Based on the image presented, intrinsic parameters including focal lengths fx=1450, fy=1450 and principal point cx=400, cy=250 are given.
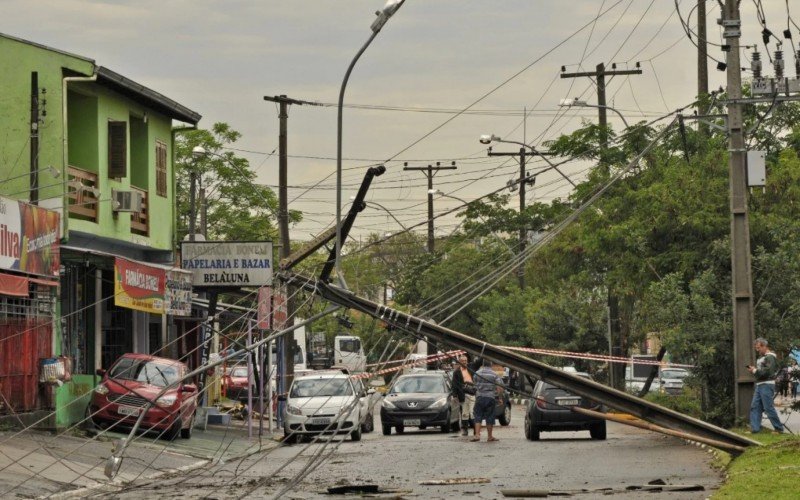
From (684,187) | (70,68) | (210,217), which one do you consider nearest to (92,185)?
(70,68)

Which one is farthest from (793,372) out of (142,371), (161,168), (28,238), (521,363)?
(161,168)

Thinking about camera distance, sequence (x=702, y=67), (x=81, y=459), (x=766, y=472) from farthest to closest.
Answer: (x=702, y=67), (x=81, y=459), (x=766, y=472)

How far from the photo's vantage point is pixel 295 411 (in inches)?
1323

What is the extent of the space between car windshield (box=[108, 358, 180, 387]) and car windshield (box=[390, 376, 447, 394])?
748 cm

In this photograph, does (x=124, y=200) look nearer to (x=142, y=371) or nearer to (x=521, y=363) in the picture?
(x=142, y=371)

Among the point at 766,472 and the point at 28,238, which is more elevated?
the point at 28,238

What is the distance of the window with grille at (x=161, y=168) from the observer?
3812cm

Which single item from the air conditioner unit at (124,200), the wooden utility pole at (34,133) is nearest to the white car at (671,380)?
the air conditioner unit at (124,200)

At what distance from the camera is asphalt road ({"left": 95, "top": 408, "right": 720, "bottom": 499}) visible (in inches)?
749

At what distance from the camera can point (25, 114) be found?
29.4m

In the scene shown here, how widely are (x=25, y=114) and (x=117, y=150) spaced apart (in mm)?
4397


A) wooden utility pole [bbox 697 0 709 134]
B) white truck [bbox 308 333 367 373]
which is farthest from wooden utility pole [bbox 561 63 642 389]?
white truck [bbox 308 333 367 373]

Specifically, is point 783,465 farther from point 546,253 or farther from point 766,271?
Result: point 546,253

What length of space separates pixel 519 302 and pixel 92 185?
3698 centimetres
